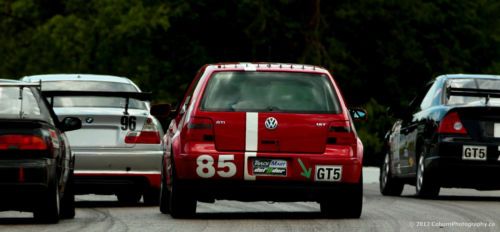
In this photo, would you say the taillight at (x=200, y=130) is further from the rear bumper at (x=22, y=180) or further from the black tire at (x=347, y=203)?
the rear bumper at (x=22, y=180)

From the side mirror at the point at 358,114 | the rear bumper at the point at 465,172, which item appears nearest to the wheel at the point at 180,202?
the side mirror at the point at 358,114

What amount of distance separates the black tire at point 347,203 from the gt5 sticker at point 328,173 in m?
0.18

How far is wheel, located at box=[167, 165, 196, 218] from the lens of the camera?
575 inches

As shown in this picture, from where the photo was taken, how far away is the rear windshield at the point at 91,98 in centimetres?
1848

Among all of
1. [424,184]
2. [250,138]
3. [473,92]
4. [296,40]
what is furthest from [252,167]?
[296,40]

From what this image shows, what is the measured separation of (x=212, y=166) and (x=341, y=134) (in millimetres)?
1240

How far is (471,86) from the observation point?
2028 cm

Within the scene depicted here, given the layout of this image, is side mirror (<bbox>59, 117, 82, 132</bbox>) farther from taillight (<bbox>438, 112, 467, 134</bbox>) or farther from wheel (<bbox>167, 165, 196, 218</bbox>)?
taillight (<bbox>438, 112, 467, 134</bbox>)

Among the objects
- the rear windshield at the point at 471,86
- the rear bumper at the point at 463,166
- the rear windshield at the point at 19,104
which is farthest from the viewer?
the rear windshield at the point at 471,86

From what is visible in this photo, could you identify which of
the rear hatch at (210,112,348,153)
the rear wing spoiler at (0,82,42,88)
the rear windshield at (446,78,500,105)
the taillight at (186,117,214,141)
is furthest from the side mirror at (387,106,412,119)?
the rear wing spoiler at (0,82,42,88)

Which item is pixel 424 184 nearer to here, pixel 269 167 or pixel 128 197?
pixel 128 197

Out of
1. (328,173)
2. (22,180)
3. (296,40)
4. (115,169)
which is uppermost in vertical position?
(22,180)

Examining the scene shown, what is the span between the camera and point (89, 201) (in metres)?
19.7

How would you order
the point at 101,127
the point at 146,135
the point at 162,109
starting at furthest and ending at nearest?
the point at 146,135
the point at 101,127
the point at 162,109
